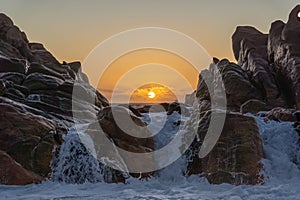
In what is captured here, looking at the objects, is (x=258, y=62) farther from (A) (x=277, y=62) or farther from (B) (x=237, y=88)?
(B) (x=237, y=88)

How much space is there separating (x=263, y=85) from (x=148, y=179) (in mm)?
18214

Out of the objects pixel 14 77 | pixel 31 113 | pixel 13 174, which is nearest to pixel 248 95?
pixel 31 113

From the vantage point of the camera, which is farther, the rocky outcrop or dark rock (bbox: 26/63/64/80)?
dark rock (bbox: 26/63/64/80)

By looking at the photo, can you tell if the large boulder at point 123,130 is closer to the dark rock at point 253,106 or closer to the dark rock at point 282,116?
the dark rock at point 282,116

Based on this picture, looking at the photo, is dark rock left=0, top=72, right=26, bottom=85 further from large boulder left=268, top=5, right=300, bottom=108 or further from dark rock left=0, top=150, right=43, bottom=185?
large boulder left=268, top=5, right=300, bottom=108

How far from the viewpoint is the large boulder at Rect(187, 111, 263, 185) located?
1739 cm

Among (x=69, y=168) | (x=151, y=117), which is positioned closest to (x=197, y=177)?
(x=69, y=168)

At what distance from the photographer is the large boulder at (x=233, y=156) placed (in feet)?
57.1

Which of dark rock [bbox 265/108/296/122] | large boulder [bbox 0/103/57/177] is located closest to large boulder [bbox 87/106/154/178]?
large boulder [bbox 0/103/57/177]

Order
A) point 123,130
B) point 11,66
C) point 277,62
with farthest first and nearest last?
point 277,62, point 11,66, point 123,130

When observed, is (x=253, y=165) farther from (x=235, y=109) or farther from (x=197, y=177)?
(x=235, y=109)

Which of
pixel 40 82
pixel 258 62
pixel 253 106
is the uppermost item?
pixel 258 62

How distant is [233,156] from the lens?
59.3 ft

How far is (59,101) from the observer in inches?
1048
